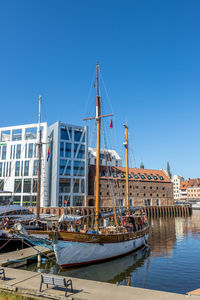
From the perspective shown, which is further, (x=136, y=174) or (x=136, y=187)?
(x=136, y=174)

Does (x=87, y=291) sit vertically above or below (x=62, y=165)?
below

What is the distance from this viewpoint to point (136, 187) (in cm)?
8081

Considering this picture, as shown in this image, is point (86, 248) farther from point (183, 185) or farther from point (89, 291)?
point (183, 185)

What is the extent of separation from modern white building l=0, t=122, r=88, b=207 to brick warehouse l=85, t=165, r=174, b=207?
21.8ft

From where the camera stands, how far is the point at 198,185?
129250 mm

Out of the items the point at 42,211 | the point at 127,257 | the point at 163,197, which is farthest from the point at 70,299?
the point at 163,197

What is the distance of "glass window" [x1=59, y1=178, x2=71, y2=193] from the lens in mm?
65250

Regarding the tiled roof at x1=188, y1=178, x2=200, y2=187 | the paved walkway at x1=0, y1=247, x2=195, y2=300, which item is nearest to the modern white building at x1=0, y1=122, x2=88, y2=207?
the paved walkway at x1=0, y1=247, x2=195, y2=300

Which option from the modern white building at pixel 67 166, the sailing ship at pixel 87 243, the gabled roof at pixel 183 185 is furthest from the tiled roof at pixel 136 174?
the sailing ship at pixel 87 243

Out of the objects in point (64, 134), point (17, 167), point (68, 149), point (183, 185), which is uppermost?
point (64, 134)

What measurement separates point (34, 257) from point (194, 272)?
12215 mm

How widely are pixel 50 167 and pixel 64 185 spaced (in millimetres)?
7339

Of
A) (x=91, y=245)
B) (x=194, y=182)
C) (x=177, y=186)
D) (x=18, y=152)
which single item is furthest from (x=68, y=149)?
(x=177, y=186)

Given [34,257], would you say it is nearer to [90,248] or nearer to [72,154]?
[90,248]
